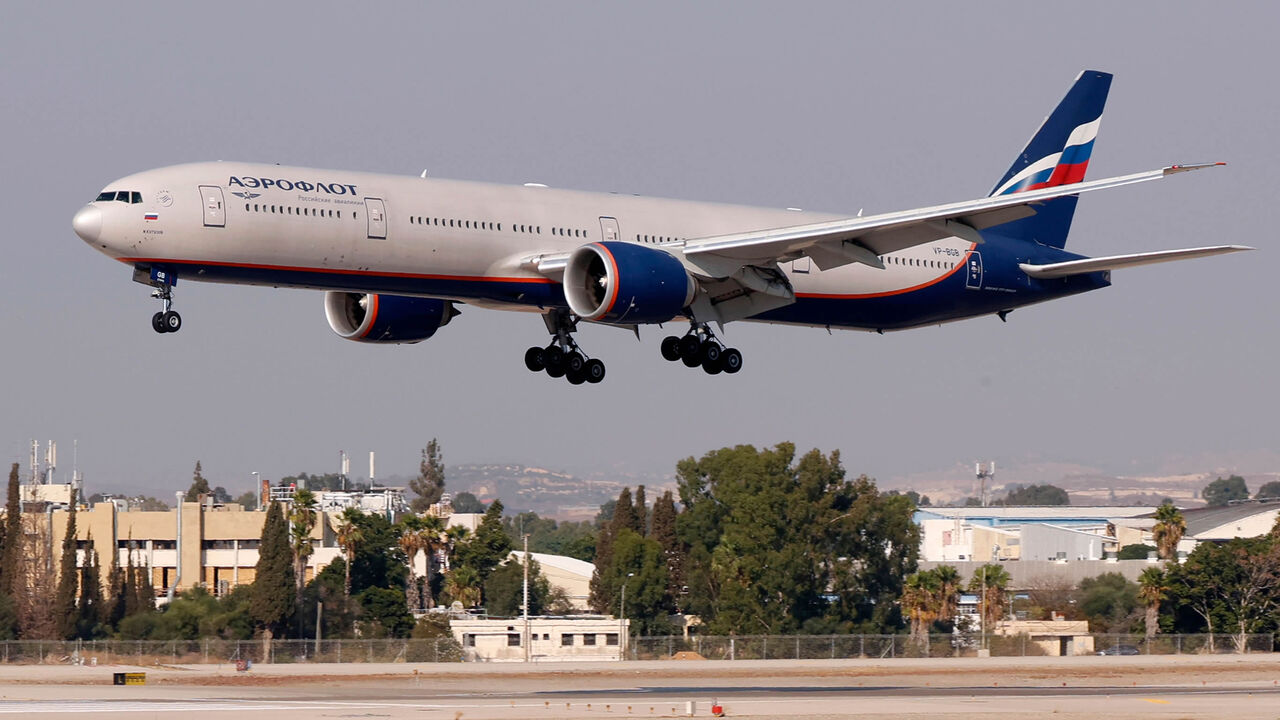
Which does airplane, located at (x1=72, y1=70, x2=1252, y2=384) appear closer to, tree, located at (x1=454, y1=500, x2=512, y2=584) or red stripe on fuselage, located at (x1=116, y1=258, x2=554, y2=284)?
red stripe on fuselage, located at (x1=116, y1=258, x2=554, y2=284)

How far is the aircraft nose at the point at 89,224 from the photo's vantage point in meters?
38.4

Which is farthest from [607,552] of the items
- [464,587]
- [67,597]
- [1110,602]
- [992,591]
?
[67,597]

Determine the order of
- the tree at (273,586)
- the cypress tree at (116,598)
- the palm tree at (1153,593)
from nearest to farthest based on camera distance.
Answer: the palm tree at (1153,593) → the tree at (273,586) → the cypress tree at (116,598)

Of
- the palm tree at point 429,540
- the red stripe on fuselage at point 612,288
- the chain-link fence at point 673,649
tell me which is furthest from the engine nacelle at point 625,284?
the palm tree at point 429,540

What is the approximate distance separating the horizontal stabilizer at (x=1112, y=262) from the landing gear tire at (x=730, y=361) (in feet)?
34.8

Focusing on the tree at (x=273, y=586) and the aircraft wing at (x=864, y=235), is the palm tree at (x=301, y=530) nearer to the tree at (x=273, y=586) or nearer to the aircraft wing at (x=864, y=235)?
the tree at (x=273, y=586)

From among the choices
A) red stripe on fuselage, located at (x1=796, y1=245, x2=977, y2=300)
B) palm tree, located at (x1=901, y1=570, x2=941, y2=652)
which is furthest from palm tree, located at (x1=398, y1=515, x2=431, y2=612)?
red stripe on fuselage, located at (x1=796, y1=245, x2=977, y2=300)

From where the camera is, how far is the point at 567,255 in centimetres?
4344

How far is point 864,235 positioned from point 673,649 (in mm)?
35609

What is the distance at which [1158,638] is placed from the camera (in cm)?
7712

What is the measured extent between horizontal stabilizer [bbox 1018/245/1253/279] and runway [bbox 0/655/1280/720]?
11.9 m

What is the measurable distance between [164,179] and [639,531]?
79582 millimetres

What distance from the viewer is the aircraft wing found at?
4172 centimetres

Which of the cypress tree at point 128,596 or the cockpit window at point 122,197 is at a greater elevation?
the cockpit window at point 122,197
